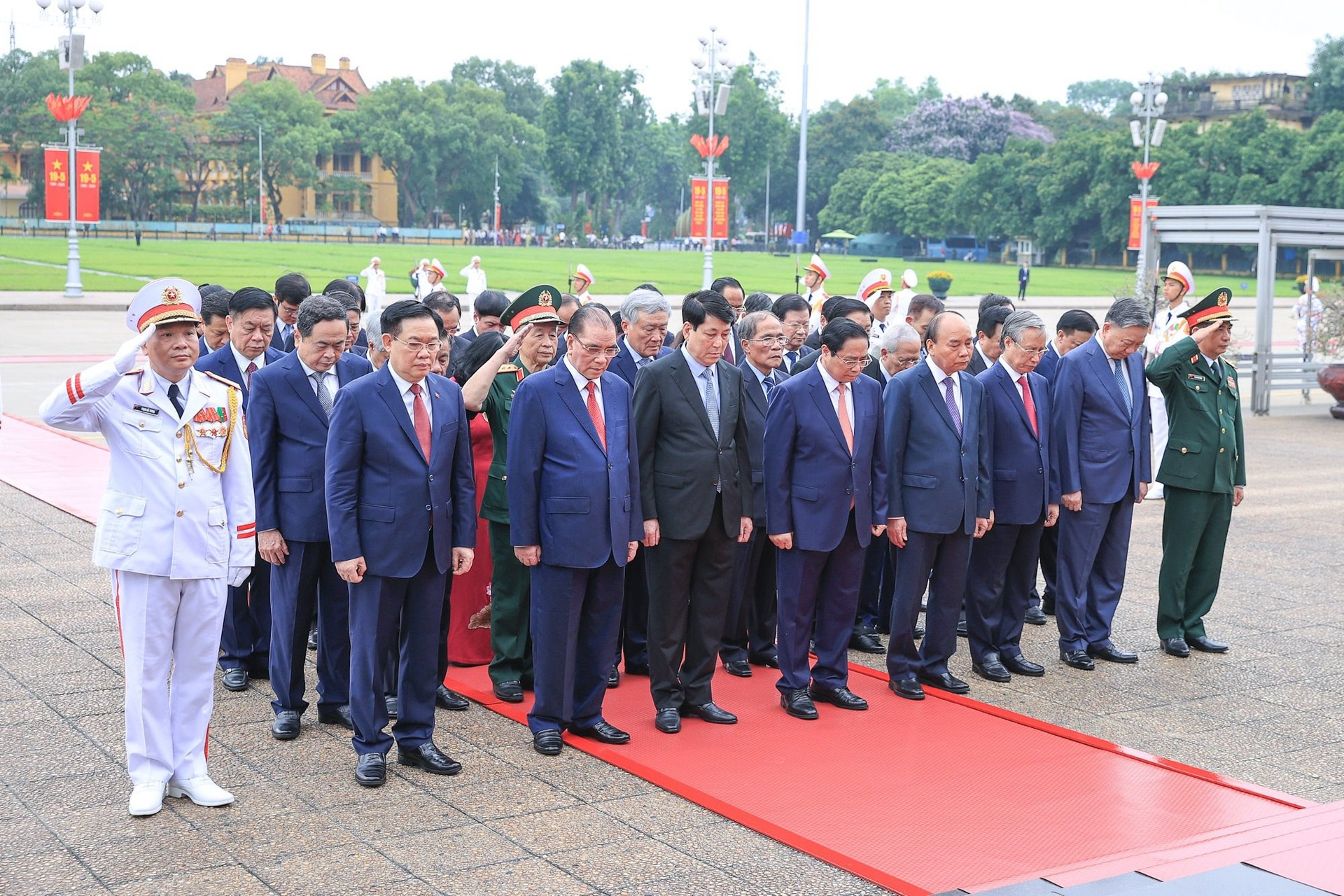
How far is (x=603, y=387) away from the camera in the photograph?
5.74 metres

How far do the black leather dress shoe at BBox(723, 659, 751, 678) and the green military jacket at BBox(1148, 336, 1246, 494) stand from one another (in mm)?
2593

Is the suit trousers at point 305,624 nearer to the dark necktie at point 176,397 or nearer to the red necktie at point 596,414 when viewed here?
the dark necktie at point 176,397

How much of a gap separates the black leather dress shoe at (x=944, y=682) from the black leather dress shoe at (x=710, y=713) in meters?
1.15

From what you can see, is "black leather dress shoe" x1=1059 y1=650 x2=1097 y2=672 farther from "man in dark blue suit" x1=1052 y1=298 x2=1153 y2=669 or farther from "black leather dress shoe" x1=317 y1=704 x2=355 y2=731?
"black leather dress shoe" x1=317 y1=704 x2=355 y2=731

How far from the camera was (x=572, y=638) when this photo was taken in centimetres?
571

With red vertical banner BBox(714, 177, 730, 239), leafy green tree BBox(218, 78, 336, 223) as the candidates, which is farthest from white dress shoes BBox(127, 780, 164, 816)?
leafy green tree BBox(218, 78, 336, 223)

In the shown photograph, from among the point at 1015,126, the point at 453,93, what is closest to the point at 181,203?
the point at 453,93

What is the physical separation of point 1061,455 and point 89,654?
516 centimetres

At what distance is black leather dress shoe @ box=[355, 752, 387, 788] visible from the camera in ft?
17.0

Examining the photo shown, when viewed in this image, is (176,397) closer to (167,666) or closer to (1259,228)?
(167,666)

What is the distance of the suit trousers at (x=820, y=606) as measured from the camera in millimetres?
6281

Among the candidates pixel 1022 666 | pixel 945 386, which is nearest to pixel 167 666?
pixel 945 386

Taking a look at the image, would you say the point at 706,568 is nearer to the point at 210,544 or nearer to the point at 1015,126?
the point at 210,544

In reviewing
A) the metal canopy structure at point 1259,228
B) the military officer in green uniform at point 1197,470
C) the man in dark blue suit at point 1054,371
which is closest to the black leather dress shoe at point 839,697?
the man in dark blue suit at point 1054,371
